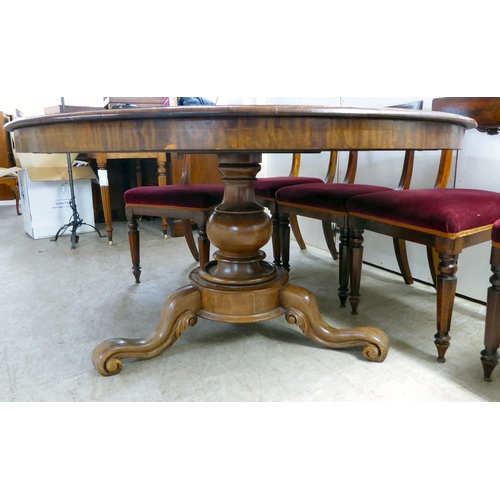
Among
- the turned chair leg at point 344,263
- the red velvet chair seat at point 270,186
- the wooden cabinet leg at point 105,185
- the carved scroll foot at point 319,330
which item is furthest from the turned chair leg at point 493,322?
the wooden cabinet leg at point 105,185

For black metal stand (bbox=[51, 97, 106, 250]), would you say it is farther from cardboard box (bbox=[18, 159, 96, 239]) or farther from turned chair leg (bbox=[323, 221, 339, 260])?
turned chair leg (bbox=[323, 221, 339, 260])

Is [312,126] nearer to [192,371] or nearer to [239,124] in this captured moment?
[239,124]

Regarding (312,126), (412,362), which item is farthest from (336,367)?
(312,126)

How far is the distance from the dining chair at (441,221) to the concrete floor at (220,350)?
20cm

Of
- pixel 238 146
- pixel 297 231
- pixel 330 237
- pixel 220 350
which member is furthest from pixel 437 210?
pixel 297 231

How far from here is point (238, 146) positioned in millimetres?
857

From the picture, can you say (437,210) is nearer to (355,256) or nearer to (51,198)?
(355,256)

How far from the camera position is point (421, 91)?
2.08m

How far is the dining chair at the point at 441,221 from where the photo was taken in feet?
3.97

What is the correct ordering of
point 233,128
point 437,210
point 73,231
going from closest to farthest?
point 233,128
point 437,210
point 73,231

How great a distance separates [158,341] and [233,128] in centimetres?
74

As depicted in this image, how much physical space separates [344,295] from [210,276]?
2.15 ft

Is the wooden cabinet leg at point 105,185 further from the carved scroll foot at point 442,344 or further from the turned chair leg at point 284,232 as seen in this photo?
the carved scroll foot at point 442,344

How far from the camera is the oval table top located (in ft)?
2.78
